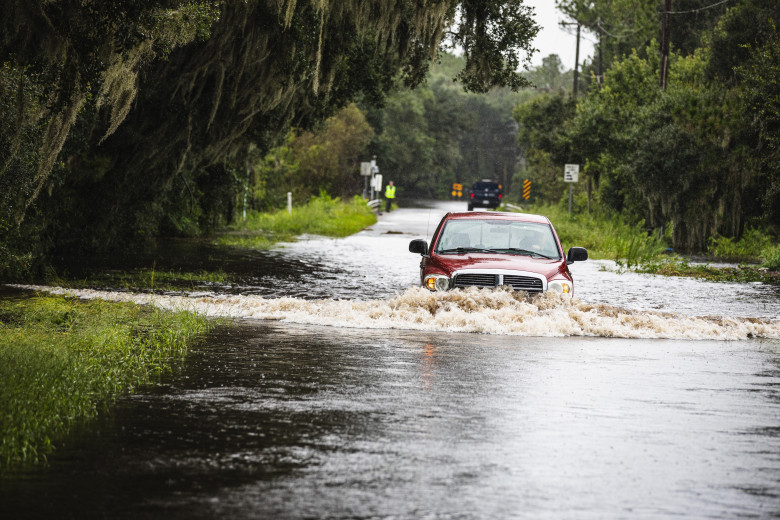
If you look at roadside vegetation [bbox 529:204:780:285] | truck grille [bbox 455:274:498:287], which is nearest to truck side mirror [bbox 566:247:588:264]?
truck grille [bbox 455:274:498:287]

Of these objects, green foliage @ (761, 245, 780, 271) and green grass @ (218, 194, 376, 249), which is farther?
green grass @ (218, 194, 376, 249)

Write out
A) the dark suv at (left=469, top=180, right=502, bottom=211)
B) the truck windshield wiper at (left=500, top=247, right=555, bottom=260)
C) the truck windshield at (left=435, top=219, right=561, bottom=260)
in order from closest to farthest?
the truck windshield wiper at (left=500, top=247, right=555, bottom=260)
the truck windshield at (left=435, top=219, right=561, bottom=260)
the dark suv at (left=469, top=180, right=502, bottom=211)

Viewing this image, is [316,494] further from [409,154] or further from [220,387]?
[409,154]

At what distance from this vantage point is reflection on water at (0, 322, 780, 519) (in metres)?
6.12

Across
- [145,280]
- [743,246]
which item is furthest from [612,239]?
[145,280]

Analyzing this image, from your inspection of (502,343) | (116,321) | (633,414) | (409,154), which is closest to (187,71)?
(116,321)

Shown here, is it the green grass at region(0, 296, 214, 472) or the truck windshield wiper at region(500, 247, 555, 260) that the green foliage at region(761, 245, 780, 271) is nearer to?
the truck windshield wiper at region(500, 247, 555, 260)

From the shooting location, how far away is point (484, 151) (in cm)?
16412

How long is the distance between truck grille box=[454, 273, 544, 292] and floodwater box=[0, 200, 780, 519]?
176mm

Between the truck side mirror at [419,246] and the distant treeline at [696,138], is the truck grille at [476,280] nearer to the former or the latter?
the truck side mirror at [419,246]

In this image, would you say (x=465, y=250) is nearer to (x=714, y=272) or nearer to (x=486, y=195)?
(x=714, y=272)

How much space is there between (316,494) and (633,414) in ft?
12.0

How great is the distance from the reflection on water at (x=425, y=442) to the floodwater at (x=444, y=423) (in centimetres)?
2

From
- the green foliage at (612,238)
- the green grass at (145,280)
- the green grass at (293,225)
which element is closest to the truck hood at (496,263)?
the green grass at (145,280)
